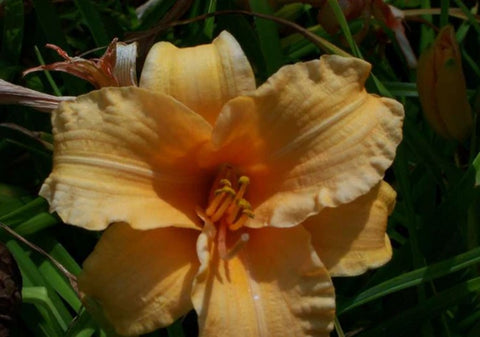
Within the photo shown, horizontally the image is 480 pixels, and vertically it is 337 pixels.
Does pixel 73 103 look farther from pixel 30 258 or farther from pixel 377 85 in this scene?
pixel 377 85

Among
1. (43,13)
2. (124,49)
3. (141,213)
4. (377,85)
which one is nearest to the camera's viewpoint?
(141,213)

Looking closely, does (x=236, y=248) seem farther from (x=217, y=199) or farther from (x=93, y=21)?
(x=93, y=21)

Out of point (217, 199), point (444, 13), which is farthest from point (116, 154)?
point (444, 13)

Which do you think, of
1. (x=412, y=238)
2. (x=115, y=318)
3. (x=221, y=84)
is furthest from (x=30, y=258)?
(x=412, y=238)

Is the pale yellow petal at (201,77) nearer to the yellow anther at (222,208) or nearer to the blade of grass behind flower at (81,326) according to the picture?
the yellow anther at (222,208)

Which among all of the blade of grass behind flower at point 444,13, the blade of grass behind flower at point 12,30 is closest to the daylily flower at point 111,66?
the blade of grass behind flower at point 12,30

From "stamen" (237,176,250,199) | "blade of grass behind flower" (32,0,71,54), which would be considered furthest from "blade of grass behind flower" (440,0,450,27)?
"blade of grass behind flower" (32,0,71,54)

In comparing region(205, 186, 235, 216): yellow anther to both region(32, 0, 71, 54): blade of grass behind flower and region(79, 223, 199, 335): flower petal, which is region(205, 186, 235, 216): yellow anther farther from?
region(32, 0, 71, 54): blade of grass behind flower
